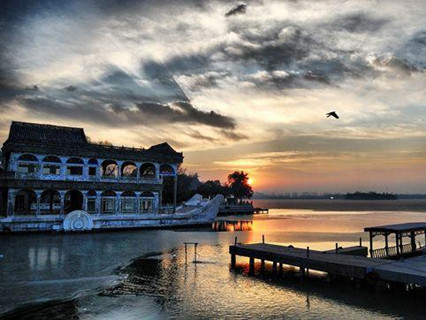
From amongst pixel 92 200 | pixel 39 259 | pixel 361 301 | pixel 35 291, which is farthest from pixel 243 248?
pixel 92 200

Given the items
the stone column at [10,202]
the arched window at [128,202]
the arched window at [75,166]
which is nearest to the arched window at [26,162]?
the stone column at [10,202]

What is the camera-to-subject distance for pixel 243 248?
28.5 metres

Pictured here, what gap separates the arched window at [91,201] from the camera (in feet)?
182

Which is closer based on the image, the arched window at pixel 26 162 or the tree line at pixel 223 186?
the arched window at pixel 26 162

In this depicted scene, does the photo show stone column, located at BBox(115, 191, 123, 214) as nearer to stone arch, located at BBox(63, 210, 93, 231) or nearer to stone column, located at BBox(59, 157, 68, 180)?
stone arch, located at BBox(63, 210, 93, 231)

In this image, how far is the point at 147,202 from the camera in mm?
61344

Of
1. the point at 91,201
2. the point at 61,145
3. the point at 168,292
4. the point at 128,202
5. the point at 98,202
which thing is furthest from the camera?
the point at 128,202

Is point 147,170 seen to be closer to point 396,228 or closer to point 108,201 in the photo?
point 108,201

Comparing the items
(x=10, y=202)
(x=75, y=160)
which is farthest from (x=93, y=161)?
(x=10, y=202)

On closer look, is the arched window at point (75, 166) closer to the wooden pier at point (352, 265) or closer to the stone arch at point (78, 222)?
the stone arch at point (78, 222)

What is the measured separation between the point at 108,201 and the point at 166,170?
458 inches

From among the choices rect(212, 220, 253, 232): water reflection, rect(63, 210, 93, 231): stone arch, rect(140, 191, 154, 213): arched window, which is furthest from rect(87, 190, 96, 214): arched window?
rect(212, 220, 253, 232): water reflection

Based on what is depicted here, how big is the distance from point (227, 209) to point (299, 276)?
89254 millimetres

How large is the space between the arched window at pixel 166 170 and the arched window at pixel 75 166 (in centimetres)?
1292
